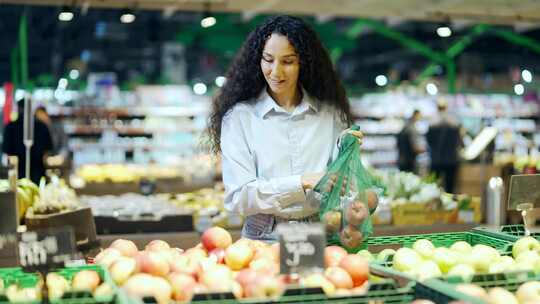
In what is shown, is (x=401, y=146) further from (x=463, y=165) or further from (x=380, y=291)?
(x=380, y=291)

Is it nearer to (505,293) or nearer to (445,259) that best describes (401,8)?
(445,259)

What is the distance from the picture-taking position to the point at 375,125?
56.7ft

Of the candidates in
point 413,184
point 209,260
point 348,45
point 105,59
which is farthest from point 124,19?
point 105,59

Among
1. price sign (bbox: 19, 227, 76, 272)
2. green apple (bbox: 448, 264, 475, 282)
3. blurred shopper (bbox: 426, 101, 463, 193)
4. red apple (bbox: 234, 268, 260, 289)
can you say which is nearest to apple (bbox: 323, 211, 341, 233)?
green apple (bbox: 448, 264, 475, 282)

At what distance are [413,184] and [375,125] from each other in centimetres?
1156

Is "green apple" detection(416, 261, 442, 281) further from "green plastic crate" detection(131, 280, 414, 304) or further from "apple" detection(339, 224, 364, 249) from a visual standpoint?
"apple" detection(339, 224, 364, 249)

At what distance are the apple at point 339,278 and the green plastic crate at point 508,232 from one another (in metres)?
0.98

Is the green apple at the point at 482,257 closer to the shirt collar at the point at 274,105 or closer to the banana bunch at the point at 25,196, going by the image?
the shirt collar at the point at 274,105

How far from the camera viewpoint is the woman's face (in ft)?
8.43

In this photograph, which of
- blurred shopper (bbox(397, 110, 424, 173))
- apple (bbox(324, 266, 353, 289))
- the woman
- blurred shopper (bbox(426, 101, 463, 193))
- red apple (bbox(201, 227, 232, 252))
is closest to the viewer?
apple (bbox(324, 266, 353, 289))

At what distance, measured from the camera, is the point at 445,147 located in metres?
10.6

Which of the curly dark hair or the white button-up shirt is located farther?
the curly dark hair

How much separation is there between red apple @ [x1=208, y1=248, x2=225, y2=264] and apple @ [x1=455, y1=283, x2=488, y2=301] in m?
0.72

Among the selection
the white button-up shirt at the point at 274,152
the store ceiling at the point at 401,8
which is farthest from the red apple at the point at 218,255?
the store ceiling at the point at 401,8
